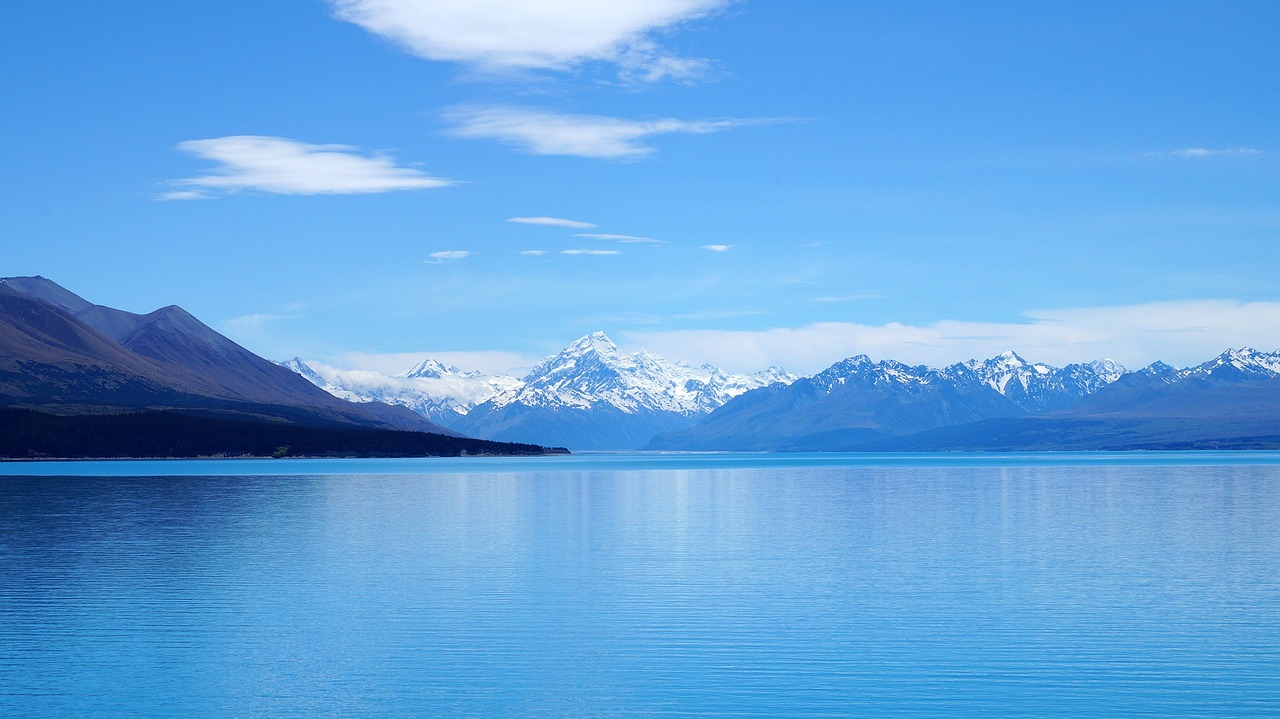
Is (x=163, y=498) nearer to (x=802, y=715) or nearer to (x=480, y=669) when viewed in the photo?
(x=480, y=669)

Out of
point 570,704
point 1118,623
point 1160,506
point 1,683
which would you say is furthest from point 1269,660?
point 1160,506

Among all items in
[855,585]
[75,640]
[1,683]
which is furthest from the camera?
[855,585]

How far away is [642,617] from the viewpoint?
1543 inches

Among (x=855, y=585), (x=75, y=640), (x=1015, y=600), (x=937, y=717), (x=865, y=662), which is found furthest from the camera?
(x=855, y=585)

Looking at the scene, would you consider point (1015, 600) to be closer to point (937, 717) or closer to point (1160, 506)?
point (937, 717)

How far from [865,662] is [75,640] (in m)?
23.5

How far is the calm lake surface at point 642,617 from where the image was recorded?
28.6 meters

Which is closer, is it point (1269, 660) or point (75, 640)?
point (1269, 660)

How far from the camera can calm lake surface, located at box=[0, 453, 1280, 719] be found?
93.7ft

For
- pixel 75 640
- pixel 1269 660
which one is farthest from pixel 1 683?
pixel 1269 660

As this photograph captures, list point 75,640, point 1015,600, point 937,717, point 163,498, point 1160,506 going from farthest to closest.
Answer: point 163,498 < point 1160,506 < point 1015,600 < point 75,640 < point 937,717

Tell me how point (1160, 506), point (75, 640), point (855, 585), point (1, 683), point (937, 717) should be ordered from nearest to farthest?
point (937, 717)
point (1, 683)
point (75, 640)
point (855, 585)
point (1160, 506)

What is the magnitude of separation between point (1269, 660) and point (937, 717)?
37.2ft

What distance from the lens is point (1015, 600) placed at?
41.8m
